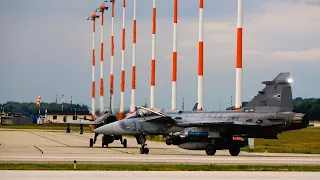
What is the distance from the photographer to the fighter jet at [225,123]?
1443 inches

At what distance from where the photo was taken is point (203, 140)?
1519 inches

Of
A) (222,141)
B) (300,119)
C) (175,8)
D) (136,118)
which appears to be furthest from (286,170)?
(175,8)

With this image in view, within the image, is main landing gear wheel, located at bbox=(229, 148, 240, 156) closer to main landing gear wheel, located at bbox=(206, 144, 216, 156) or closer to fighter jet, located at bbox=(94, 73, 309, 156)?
fighter jet, located at bbox=(94, 73, 309, 156)

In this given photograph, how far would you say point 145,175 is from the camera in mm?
23438

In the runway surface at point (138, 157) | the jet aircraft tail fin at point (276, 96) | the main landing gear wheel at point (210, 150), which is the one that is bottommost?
the runway surface at point (138, 157)

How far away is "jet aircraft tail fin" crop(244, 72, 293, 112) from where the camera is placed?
3666cm

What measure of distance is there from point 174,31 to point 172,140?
26268 millimetres

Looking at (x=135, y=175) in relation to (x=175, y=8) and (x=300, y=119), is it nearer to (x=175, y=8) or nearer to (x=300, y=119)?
(x=300, y=119)

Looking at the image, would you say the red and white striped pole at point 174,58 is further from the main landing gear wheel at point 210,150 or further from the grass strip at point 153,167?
the grass strip at point 153,167

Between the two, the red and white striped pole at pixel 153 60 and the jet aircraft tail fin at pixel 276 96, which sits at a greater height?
the red and white striped pole at pixel 153 60

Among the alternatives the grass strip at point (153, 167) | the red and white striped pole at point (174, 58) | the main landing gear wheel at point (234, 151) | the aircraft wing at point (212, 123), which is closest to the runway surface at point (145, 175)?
the grass strip at point (153, 167)

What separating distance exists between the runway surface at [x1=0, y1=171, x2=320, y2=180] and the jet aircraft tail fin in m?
11.5

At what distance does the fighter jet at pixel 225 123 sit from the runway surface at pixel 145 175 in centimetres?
1142

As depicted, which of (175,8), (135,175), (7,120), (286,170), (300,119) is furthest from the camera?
(7,120)
